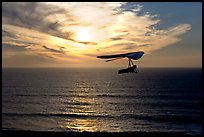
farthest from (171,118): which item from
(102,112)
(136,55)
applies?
(136,55)

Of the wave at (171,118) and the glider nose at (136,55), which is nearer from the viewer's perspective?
the glider nose at (136,55)

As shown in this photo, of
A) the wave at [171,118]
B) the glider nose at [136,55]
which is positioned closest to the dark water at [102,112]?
the wave at [171,118]

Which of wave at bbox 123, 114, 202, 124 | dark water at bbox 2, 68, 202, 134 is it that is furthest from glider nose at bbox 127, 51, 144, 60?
wave at bbox 123, 114, 202, 124

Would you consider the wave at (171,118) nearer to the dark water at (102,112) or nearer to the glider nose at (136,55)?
the dark water at (102,112)

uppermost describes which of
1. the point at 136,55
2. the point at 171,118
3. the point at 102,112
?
the point at 136,55

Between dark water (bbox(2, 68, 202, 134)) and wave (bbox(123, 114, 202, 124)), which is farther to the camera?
wave (bbox(123, 114, 202, 124))

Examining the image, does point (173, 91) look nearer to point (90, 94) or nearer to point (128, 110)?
point (90, 94)

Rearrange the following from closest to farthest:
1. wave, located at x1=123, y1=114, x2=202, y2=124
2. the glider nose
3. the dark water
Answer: the glider nose → the dark water → wave, located at x1=123, y1=114, x2=202, y2=124

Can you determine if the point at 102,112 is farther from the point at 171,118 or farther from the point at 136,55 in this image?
the point at 136,55

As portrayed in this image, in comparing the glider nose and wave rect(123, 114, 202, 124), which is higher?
the glider nose

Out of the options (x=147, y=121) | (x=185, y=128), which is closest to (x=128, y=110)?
(x=147, y=121)

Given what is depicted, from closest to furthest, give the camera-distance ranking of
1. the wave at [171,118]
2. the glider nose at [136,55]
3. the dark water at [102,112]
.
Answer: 1. the glider nose at [136,55]
2. the dark water at [102,112]
3. the wave at [171,118]

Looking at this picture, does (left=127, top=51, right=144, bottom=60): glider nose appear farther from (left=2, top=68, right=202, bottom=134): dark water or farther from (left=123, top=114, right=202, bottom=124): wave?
(left=123, top=114, right=202, bottom=124): wave
